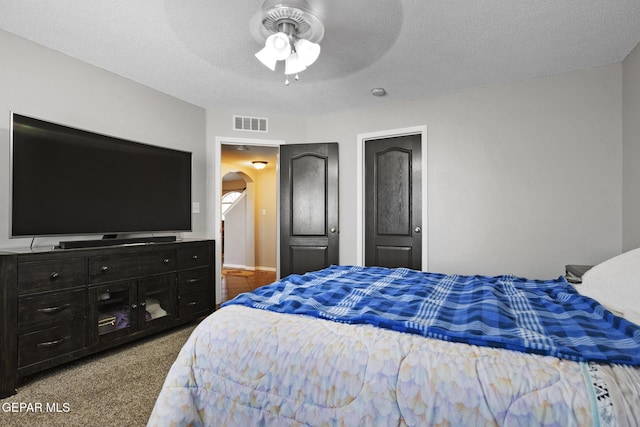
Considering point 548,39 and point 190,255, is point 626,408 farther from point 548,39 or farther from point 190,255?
point 190,255

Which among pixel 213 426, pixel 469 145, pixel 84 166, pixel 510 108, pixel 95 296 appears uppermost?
pixel 510 108

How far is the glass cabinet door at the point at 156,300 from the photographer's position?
2891 mm

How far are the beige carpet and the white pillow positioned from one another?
2205 mm

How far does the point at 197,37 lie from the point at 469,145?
270 centimetres

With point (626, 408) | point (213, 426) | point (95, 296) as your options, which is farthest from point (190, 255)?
point (626, 408)

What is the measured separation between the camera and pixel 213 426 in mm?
1205

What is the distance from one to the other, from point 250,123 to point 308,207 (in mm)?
1276

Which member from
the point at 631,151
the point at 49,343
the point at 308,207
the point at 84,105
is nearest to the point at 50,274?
the point at 49,343

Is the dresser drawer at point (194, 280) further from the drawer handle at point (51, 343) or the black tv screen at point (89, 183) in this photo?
the drawer handle at point (51, 343)

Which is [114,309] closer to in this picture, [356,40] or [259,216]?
[356,40]

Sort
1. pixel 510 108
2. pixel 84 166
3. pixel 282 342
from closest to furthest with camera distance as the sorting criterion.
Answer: pixel 282 342
pixel 84 166
pixel 510 108

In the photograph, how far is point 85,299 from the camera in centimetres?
247

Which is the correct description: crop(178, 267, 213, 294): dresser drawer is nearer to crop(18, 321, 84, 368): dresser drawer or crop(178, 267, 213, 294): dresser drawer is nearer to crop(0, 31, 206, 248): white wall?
crop(0, 31, 206, 248): white wall

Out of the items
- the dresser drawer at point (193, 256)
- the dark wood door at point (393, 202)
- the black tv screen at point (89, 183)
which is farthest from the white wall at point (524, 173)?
the black tv screen at point (89, 183)
